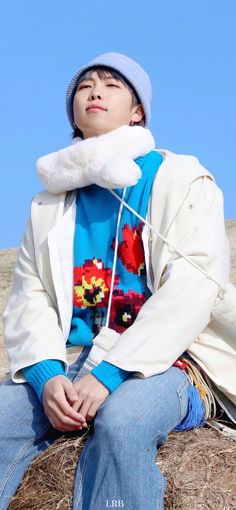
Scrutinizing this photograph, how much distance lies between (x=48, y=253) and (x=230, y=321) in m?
0.98

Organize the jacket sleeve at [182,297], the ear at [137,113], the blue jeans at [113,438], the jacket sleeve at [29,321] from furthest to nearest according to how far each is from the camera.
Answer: the ear at [137,113]
the jacket sleeve at [29,321]
the jacket sleeve at [182,297]
the blue jeans at [113,438]

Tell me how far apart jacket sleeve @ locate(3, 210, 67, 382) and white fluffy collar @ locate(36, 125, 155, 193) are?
0.34 m

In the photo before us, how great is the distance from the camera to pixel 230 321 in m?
4.46

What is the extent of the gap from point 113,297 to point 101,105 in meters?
1.01

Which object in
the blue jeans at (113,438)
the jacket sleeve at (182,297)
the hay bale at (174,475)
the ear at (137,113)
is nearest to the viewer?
the blue jeans at (113,438)

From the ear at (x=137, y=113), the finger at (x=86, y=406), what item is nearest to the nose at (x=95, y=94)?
the ear at (x=137, y=113)

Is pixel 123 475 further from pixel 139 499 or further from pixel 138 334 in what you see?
pixel 138 334

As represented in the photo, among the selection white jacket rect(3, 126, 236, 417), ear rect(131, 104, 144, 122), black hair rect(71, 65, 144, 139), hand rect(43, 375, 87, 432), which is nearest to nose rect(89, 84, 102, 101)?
black hair rect(71, 65, 144, 139)

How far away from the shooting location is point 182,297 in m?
4.25

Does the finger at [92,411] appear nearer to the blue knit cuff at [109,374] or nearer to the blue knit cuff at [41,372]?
the blue knit cuff at [109,374]

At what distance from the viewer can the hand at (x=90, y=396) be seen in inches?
157

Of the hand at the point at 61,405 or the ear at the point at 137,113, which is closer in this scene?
the hand at the point at 61,405

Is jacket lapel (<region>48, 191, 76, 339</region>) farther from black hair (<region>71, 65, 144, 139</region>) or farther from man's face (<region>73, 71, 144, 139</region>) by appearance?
black hair (<region>71, 65, 144, 139</region>)

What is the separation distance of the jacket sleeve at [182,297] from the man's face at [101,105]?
1.85 ft
